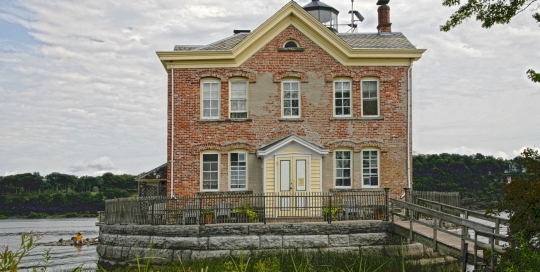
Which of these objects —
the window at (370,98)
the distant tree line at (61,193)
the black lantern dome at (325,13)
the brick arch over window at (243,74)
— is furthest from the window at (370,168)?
the distant tree line at (61,193)

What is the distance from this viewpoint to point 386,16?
26.1m

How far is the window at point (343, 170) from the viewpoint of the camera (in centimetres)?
2203

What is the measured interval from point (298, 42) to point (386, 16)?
240 inches

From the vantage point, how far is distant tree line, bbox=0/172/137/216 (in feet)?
298

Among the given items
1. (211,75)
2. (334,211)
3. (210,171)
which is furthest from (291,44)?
(334,211)

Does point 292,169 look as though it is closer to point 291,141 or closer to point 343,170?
point 291,141

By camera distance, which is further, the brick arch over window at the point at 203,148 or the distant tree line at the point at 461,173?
the distant tree line at the point at 461,173

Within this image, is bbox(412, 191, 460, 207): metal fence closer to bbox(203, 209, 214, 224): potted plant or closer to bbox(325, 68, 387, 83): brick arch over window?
bbox(325, 68, 387, 83): brick arch over window

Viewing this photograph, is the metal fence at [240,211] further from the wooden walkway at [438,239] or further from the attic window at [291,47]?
the attic window at [291,47]

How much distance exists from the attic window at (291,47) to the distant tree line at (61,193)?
224 ft

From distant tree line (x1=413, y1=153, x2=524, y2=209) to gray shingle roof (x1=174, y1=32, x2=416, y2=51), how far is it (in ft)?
108

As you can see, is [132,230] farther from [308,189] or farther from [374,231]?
[374,231]

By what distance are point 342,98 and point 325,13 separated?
1185 centimetres

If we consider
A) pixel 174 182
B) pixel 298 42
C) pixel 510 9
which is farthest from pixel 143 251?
pixel 510 9
